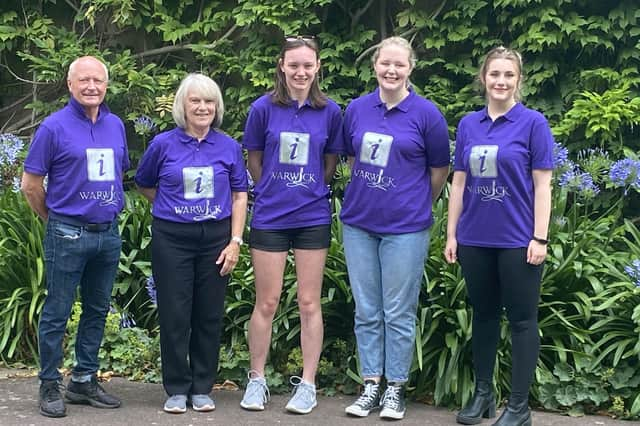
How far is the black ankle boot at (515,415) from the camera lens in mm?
4334

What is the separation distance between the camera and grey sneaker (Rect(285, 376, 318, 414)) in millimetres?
4684

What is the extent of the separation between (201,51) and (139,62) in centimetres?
76

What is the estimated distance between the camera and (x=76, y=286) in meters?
4.53

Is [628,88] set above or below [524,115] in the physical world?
above

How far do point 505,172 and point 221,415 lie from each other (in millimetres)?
1964

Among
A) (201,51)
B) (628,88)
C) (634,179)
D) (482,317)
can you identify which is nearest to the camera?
(482,317)

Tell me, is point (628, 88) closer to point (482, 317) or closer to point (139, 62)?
point (482, 317)

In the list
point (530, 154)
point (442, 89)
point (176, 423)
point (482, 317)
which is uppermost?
point (442, 89)

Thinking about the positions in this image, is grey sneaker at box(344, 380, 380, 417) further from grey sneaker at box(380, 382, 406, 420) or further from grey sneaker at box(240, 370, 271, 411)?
grey sneaker at box(240, 370, 271, 411)

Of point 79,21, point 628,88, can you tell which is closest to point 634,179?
point 628,88

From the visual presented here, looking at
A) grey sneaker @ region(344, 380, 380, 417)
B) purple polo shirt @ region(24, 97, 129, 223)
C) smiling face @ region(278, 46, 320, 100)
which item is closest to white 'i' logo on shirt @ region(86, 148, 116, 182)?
purple polo shirt @ region(24, 97, 129, 223)

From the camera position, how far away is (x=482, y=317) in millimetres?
4461

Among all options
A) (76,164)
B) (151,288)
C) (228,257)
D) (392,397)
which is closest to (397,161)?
(228,257)

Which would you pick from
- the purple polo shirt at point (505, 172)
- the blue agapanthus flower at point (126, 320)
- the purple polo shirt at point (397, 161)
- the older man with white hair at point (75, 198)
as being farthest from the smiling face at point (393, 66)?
the blue agapanthus flower at point (126, 320)
